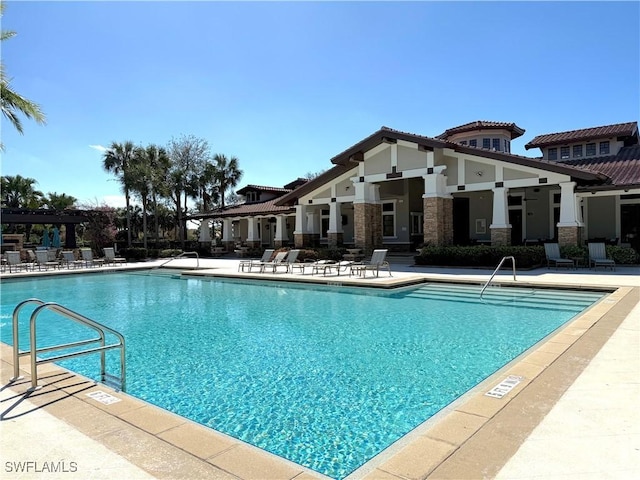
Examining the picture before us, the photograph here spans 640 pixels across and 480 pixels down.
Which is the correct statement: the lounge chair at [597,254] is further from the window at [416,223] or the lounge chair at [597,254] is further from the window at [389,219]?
the window at [389,219]

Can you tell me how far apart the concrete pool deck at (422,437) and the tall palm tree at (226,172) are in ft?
127

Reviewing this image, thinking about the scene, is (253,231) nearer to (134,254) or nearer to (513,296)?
(134,254)

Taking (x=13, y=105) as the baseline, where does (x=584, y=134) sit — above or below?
above

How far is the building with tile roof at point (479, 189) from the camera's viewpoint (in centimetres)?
1838

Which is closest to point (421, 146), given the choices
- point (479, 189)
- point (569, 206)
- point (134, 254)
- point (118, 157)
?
point (479, 189)

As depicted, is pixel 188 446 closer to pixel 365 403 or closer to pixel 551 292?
pixel 365 403

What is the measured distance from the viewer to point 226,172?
141ft

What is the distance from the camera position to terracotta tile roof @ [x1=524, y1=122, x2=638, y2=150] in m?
21.1

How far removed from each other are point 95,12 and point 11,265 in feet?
50.0

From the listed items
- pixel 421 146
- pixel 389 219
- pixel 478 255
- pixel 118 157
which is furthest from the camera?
pixel 118 157

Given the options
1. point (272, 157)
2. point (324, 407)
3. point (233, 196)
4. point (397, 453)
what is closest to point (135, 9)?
point (324, 407)

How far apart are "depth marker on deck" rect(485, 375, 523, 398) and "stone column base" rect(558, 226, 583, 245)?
15.4m

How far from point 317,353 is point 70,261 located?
21.1m

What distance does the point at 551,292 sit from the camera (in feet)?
39.5
